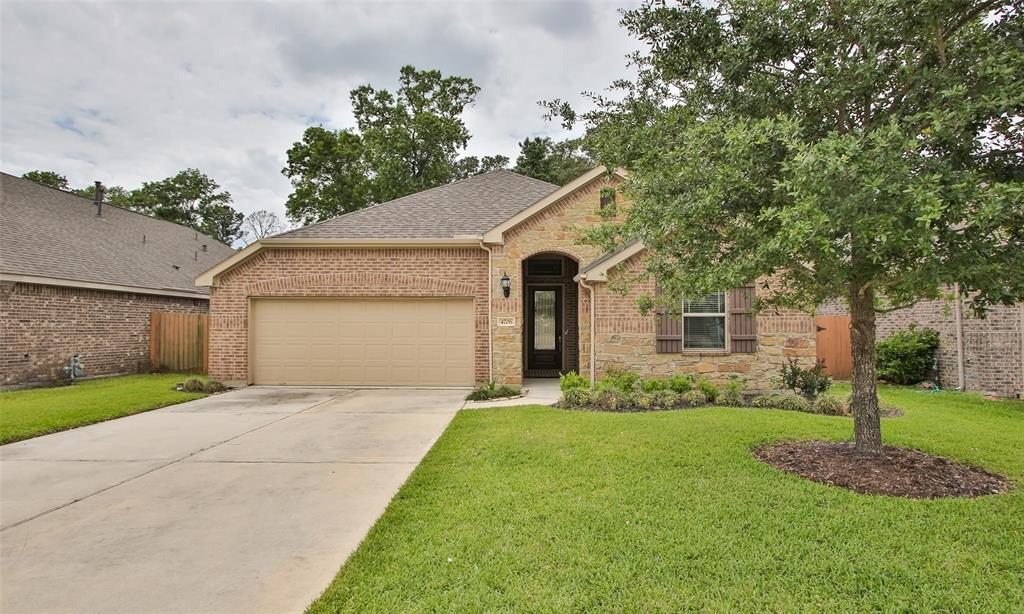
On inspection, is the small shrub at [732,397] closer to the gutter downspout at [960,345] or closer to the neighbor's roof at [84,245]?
the gutter downspout at [960,345]

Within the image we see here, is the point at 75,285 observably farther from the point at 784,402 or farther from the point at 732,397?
the point at 784,402

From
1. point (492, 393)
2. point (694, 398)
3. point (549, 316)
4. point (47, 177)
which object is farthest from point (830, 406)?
point (47, 177)

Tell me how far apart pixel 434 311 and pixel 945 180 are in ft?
30.4

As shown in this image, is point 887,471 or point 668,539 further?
point 887,471

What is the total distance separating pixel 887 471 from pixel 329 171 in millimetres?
26510

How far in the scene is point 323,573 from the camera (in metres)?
2.99

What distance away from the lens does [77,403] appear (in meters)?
8.78

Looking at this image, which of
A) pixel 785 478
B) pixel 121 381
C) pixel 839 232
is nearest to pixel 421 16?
pixel 839 232

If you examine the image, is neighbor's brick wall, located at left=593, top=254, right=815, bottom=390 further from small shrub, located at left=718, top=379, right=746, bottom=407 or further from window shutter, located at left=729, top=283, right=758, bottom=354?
small shrub, located at left=718, top=379, right=746, bottom=407

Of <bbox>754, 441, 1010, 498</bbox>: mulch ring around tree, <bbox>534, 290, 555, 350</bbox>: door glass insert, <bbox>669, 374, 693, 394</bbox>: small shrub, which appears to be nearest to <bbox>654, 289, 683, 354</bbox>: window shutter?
<bbox>669, 374, 693, 394</bbox>: small shrub

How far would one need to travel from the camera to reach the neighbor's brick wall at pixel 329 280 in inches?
437

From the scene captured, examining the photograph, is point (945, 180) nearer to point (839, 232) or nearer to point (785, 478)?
point (839, 232)

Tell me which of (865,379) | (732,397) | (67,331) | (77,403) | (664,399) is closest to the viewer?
(865,379)

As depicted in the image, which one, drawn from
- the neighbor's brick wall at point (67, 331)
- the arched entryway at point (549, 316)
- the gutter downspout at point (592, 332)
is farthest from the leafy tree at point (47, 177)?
the gutter downspout at point (592, 332)
